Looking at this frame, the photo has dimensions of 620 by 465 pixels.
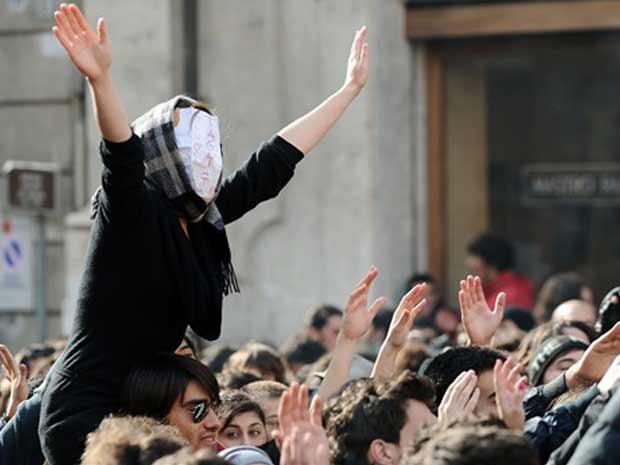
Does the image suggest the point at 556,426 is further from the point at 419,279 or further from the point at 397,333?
the point at 419,279

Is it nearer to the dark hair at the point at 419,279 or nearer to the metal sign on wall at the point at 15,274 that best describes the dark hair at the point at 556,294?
the dark hair at the point at 419,279

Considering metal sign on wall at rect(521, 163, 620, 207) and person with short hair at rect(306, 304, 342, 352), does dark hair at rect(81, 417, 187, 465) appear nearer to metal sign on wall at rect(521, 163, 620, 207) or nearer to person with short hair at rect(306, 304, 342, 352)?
person with short hair at rect(306, 304, 342, 352)

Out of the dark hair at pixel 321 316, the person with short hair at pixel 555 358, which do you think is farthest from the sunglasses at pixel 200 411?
the dark hair at pixel 321 316

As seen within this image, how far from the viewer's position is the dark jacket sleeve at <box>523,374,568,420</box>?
235 inches

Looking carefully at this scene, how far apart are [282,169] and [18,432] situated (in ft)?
3.56

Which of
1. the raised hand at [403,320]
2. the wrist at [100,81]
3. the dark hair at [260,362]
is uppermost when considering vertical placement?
the wrist at [100,81]

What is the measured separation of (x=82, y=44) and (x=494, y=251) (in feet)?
28.9

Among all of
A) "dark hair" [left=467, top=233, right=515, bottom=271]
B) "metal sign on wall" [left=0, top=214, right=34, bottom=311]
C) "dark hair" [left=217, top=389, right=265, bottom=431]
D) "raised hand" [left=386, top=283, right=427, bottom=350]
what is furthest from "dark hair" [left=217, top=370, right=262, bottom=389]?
"metal sign on wall" [left=0, top=214, right=34, bottom=311]

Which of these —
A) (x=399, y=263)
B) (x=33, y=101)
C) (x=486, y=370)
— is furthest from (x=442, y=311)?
(x=486, y=370)

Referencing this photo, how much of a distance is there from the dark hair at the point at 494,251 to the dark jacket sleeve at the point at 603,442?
8.90 m

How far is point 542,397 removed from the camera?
19.9 feet

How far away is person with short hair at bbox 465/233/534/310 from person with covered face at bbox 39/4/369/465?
7881 mm

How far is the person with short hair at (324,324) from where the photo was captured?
36.6 feet

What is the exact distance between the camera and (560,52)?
45.2ft
